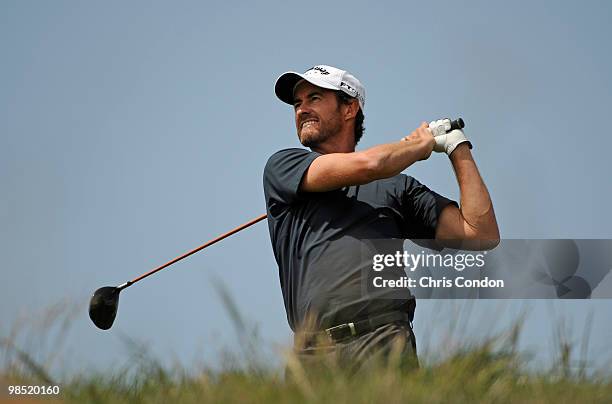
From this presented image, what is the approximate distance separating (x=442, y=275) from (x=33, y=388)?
2233mm

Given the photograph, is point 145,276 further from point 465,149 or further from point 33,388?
point 33,388

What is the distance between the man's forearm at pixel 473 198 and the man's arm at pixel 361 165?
260mm

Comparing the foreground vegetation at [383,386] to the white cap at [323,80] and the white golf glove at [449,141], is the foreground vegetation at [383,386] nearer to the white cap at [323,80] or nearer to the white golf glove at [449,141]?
the white golf glove at [449,141]

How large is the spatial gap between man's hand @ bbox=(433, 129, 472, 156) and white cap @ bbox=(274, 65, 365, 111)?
2.59 ft

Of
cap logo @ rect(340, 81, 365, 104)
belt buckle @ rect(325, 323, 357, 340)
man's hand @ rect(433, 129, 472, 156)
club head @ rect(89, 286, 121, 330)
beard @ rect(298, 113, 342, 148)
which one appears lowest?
belt buckle @ rect(325, 323, 357, 340)

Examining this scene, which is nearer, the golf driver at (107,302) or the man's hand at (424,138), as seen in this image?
the man's hand at (424,138)

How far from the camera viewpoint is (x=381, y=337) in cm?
432

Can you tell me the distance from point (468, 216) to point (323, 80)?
49.5 inches

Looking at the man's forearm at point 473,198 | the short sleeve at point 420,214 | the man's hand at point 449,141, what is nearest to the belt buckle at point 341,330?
the short sleeve at point 420,214

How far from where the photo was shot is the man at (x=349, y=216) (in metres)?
4.47

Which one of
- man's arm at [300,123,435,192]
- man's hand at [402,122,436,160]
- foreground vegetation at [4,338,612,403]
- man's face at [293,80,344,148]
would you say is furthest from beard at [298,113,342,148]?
foreground vegetation at [4,338,612,403]

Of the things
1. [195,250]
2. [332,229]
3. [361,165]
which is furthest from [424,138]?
[195,250]

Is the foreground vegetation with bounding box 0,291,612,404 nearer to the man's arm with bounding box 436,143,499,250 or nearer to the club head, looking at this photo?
the man's arm with bounding box 436,143,499,250

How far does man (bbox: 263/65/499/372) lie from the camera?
447cm
